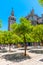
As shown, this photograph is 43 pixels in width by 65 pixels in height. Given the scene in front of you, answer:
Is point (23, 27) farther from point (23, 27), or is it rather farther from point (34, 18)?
point (34, 18)

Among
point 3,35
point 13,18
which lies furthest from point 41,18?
point 3,35

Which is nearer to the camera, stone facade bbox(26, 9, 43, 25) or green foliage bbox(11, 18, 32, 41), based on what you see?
green foliage bbox(11, 18, 32, 41)

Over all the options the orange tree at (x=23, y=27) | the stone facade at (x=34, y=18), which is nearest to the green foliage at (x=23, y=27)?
the orange tree at (x=23, y=27)

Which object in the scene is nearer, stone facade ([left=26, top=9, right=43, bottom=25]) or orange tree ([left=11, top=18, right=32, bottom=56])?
orange tree ([left=11, top=18, right=32, bottom=56])

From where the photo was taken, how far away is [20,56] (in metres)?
23.4

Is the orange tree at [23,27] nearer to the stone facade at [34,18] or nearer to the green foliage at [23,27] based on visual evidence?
the green foliage at [23,27]

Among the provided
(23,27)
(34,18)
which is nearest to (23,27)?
(23,27)

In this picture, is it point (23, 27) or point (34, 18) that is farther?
point (34, 18)

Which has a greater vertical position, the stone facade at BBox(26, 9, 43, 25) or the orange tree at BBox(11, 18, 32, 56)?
the stone facade at BBox(26, 9, 43, 25)

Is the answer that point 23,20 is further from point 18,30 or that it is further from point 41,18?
point 41,18

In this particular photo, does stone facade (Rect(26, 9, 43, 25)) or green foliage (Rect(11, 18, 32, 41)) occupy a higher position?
stone facade (Rect(26, 9, 43, 25))

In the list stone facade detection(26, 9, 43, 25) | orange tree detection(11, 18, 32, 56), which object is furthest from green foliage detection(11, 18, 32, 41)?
stone facade detection(26, 9, 43, 25)

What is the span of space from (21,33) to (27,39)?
1368mm

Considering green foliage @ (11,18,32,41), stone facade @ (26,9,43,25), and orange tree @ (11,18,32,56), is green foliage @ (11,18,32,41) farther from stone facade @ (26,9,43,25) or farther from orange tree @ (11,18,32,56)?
stone facade @ (26,9,43,25)
